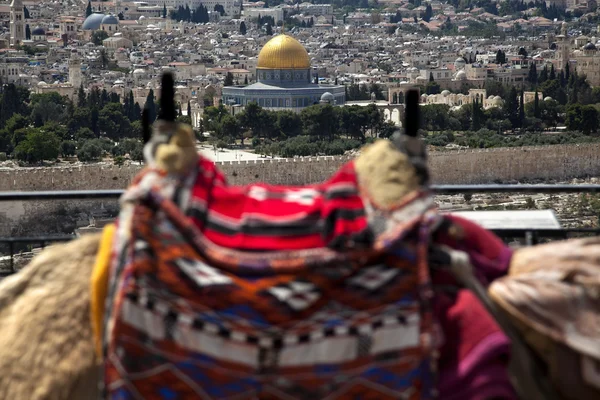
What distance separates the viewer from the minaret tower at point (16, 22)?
62.4m

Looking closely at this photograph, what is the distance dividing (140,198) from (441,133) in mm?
33033

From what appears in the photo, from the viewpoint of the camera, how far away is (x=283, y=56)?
40.8 m

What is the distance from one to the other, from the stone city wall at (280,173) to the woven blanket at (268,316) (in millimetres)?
19893

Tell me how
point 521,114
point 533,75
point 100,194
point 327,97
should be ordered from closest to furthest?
1. point 100,194
2. point 521,114
3. point 327,97
4. point 533,75

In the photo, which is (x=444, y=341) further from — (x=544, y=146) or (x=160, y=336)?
(x=544, y=146)

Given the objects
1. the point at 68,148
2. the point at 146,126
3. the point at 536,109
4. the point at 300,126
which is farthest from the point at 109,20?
the point at 146,126

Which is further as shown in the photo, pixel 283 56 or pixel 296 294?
pixel 283 56

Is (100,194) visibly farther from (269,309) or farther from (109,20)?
(109,20)

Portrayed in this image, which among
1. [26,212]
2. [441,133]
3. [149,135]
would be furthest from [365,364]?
[441,133]

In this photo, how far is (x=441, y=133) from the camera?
34.2 metres

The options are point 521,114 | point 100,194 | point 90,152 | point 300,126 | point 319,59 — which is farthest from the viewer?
point 319,59

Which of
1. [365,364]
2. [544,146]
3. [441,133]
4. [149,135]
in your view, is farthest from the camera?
[441,133]

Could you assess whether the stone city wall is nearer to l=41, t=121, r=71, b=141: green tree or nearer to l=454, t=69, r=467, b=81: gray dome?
l=41, t=121, r=71, b=141: green tree

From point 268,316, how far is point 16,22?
63130 millimetres
